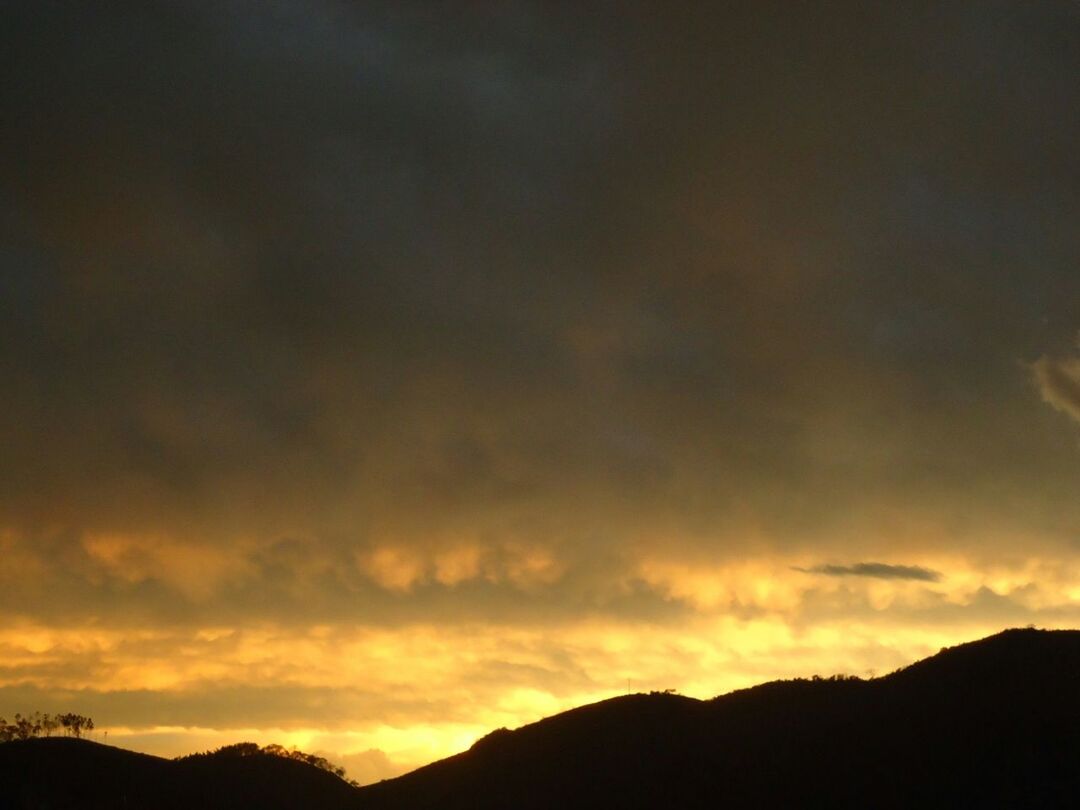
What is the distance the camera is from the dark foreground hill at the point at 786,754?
66625 millimetres

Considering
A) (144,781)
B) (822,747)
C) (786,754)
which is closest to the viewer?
(822,747)

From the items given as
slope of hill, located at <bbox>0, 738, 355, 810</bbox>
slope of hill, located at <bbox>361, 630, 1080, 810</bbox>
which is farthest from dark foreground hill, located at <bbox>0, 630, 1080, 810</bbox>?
slope of hill, located at <bbox>0, 738, 355, 810</bbox>

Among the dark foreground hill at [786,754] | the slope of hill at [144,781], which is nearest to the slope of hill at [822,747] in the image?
the dark foreground hill at [786,754]

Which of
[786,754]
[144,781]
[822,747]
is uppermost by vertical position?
[822,747]

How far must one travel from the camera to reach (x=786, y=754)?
7550 cm

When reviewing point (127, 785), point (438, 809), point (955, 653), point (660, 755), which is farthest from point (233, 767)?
point (955, 653)

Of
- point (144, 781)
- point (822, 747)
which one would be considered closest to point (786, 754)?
point (822, 747)

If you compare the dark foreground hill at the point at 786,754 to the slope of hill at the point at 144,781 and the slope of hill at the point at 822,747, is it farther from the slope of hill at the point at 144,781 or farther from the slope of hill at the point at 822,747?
the slope of hill at the point at 144,781

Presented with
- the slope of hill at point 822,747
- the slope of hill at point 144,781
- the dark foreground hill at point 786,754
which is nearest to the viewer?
the slope of hill at point 822,747

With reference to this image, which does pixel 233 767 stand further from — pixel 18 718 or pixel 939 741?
pixel 939 741

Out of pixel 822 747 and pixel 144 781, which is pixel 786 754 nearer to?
pixel 822 747

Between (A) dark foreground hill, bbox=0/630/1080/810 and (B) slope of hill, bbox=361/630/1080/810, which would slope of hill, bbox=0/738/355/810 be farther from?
(B) slope of hill, bbox=361/630/1080/810

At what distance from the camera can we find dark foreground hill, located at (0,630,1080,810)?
6662 cm

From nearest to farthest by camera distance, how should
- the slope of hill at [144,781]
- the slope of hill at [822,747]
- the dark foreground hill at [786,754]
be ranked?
the slope of hill at [822,747], the dark foreground hill at [786,754], the slope of hill at [144,781]
